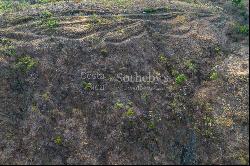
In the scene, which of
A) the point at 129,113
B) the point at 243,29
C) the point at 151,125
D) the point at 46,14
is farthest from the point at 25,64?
the point at 243,29

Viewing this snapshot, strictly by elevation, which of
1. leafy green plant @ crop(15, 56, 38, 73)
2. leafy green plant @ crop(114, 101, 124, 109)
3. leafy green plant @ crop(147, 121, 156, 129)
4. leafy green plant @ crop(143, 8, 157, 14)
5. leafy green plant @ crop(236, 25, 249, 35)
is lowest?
leafy green plant @ crop(147, 121, 156, 129)

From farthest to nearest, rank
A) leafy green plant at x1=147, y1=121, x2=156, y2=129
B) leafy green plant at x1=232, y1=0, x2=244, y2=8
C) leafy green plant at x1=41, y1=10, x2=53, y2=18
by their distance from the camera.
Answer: leafy green plant at x1=232, y1=0, x2=244, y2=8 → leafy green plant at x1=41, y1=10, x2=53, y2=18 → leafy green plant at x1=147, y1=121, x2=156, y2=129

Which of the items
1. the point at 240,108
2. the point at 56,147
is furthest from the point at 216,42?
the point at 56,147

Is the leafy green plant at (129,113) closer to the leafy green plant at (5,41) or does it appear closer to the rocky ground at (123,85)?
the rocky ground at (123,85)

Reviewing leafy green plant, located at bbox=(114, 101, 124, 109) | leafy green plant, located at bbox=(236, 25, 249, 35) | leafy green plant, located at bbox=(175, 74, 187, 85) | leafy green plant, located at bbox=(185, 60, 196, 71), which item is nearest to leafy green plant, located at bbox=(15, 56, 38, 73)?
leafy green plant, located at bbox=(114, 101, 124, 109)

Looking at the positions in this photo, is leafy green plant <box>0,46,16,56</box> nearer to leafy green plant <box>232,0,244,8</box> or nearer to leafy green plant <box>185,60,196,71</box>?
leafy green plant <box>185,60,196,71</box>

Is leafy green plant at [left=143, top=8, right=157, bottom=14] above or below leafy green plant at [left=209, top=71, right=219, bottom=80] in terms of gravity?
above

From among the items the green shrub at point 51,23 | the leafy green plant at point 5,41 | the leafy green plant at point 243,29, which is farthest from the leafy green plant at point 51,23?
the leafy green plant at point 243,29
